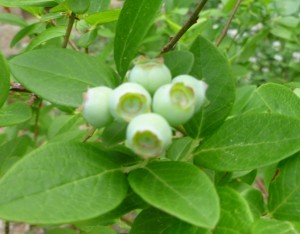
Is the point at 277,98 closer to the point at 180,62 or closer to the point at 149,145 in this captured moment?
the point at 180,62

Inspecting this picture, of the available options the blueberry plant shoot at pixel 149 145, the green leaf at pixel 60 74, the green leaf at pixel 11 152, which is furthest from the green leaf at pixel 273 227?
the green leaf at pixel 11 152

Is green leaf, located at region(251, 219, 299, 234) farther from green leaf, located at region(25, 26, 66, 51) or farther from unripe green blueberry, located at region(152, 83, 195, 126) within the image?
green leaf, located at region(25, 26, 66, 51)

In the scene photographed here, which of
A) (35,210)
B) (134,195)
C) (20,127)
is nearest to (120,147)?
(134,195)

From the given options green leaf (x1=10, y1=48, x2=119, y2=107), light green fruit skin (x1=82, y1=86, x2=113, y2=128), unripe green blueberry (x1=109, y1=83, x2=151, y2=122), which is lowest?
green leaf (x1=10, y1=48, x2=119, y2=107)

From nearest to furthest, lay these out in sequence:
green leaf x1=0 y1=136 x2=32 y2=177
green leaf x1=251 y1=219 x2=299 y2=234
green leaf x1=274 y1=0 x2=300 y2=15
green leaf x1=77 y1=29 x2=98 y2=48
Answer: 1. green leaf x1=251 y1=219 x2=299 y2=234
2. green leaf x1=77 y1=29 x2=98 y2=48
3. green leaf x1=0 y1=136 x2=32 y2=177
4. green leaf x1=274 y1=0 x2=300 y2=15

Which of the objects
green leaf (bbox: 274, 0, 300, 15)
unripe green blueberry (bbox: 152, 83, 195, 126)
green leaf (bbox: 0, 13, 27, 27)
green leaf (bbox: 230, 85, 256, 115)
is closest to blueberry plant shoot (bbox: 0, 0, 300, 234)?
unripe green blueberry (bbox: 152, 83, 195, 126)

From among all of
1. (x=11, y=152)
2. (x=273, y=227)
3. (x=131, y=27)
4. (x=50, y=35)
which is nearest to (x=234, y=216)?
(x=273, y=227)
